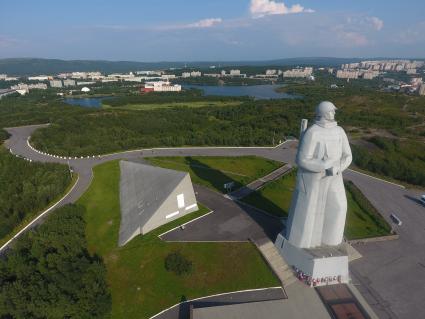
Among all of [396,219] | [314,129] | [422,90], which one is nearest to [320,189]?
[314,129]

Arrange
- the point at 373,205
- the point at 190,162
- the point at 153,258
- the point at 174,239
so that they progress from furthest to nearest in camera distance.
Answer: the point at 190,162 → the point at 373,205 → the point at 174,239 → the point at 153,258

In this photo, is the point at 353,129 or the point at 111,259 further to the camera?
the point at 353,129

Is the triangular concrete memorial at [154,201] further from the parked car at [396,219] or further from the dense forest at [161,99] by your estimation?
the dense forest at [161,99]

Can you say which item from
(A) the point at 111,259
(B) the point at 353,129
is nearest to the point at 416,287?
(A) the point at 111,259

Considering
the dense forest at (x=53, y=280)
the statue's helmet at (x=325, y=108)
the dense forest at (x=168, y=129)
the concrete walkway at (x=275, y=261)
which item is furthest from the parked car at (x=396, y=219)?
the dense forest at (x=53, y=280)

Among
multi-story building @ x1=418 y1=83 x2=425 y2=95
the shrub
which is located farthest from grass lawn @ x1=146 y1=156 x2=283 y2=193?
multi-story building @ x1=418 y1=83 x2=425 y2=95

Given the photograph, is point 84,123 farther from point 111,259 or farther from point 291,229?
point 291,229

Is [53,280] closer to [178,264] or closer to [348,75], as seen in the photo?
[178,264]

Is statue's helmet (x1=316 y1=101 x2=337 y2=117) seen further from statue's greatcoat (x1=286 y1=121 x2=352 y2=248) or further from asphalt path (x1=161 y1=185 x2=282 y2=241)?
asphalt path (x1=161 y1=185 x2=282 y2=241)
